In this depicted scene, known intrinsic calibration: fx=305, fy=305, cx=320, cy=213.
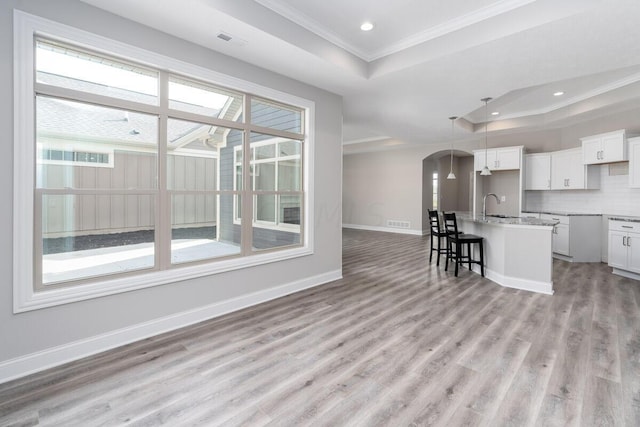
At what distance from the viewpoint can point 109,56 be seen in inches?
103

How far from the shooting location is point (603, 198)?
6000 mm

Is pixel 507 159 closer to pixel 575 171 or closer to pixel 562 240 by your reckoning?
pixel 575 171

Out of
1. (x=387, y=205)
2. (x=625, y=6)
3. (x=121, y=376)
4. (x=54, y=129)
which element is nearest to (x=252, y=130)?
(x=54, y=129)

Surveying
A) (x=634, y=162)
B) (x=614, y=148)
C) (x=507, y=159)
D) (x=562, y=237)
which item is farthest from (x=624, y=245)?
(x=507, y=159)

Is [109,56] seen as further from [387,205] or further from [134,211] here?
[387,205]

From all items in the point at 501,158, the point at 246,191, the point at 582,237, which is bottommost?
the point at 582,237

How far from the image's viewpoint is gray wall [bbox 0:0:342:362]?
→ 2.13m

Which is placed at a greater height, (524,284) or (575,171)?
(575,171)

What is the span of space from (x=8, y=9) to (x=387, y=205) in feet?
31.2

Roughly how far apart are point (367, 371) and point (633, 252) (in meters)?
5.23

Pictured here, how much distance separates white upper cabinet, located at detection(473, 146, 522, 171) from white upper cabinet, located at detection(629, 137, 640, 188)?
6.49 ft

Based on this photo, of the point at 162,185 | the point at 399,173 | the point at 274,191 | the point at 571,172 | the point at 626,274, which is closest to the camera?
the point at 162,185

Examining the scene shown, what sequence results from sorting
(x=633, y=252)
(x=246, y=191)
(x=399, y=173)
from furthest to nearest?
(x=399, y=173) → (x=633, y=252) → (x=246, y=191)

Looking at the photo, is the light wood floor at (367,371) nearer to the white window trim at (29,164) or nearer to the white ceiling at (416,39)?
the white window trim at (29,164)
